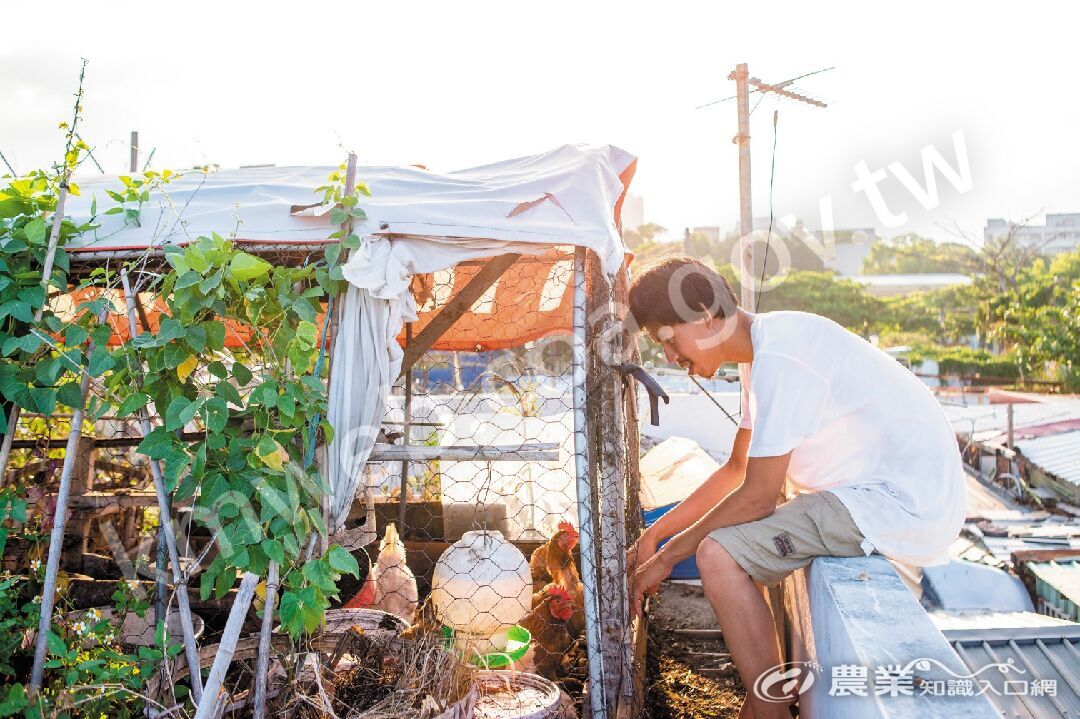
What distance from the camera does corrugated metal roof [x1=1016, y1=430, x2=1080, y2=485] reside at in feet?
27.0

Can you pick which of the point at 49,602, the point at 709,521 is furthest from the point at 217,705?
the point at 709,521

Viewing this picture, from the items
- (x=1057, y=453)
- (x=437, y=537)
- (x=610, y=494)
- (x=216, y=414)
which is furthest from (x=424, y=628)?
(x=1057, y=453)

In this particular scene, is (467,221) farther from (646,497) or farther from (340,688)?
(646,497)

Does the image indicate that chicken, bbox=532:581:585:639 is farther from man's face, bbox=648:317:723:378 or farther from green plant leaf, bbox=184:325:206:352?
green plant leaf, bbox=184:325:206:352

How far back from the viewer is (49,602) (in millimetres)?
2607

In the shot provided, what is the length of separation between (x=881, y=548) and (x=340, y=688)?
6.43 feet

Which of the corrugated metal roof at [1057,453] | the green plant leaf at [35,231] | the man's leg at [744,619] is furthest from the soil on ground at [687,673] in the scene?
the corrugated metal roof at [1057,453]

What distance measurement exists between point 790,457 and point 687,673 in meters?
2.18

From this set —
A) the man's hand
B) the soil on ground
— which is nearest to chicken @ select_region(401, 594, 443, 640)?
the man's hand

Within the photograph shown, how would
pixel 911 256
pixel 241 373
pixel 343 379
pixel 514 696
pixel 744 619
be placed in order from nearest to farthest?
pixel 744 619, pixel 241 373, pixel 343 379, pixel 514 696, pixel 911 256

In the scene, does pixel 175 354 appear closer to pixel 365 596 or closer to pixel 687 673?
pixel 365 596

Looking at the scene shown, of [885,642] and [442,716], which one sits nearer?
[885,642]

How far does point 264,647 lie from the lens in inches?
99.6

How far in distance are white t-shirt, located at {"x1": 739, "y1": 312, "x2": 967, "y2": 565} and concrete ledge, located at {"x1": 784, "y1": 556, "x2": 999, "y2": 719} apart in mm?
162
